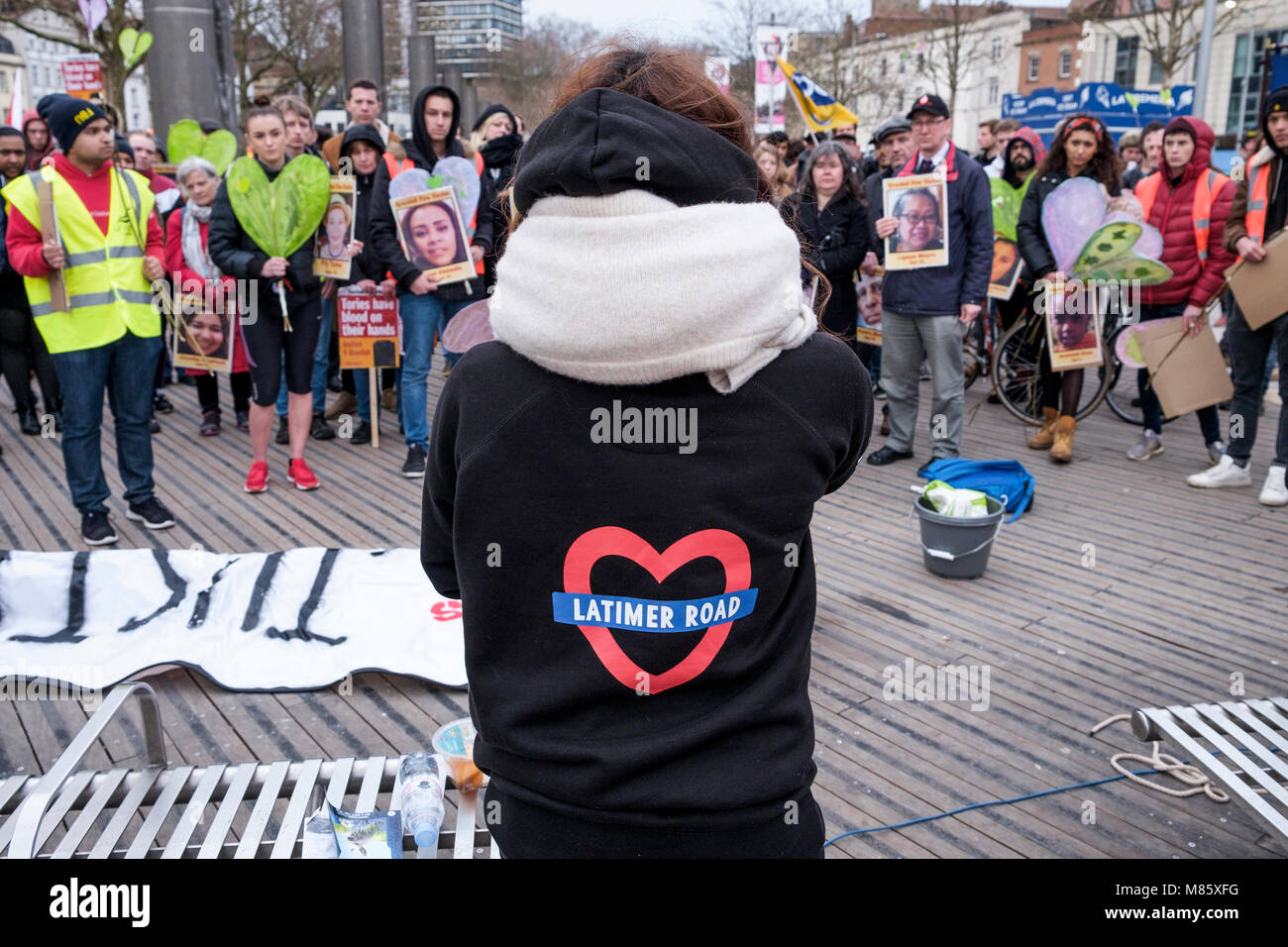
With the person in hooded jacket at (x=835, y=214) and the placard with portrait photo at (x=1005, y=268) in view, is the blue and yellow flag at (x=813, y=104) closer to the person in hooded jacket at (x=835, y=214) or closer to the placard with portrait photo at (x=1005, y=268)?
the placard with portrait photo at (x=1005, y=268)

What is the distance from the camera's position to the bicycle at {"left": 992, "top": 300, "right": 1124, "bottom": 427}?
26.8ft

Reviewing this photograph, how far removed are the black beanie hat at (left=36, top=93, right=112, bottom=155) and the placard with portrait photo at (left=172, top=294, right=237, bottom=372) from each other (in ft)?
7.40

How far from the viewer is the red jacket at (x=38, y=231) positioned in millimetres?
5484

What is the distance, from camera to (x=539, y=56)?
43.9 metres

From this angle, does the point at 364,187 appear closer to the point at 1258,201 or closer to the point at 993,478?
the point at 993,478

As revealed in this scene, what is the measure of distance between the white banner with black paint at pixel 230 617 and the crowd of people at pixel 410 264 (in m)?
1.07

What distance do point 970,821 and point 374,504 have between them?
4.38 metres

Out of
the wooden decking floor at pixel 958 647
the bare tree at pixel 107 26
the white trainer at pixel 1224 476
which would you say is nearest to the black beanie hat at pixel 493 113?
the wooden decking floor at pixel 958 647

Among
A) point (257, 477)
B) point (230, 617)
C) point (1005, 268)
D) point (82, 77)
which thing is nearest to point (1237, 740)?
point (230, 617)

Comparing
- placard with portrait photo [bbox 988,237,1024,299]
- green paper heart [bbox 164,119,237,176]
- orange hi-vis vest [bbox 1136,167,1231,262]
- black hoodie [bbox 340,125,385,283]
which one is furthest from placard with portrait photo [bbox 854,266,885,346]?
green paper heart [bbox 164,119,237,176]

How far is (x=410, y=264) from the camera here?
22.8ft

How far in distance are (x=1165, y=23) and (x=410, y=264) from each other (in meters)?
43.6

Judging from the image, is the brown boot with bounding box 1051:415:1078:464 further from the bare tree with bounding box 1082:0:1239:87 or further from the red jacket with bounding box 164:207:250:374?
the bare tree with bounding box 1082:0:1239:87

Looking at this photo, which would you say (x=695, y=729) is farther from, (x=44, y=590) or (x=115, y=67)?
A: (x=115, y=67)
